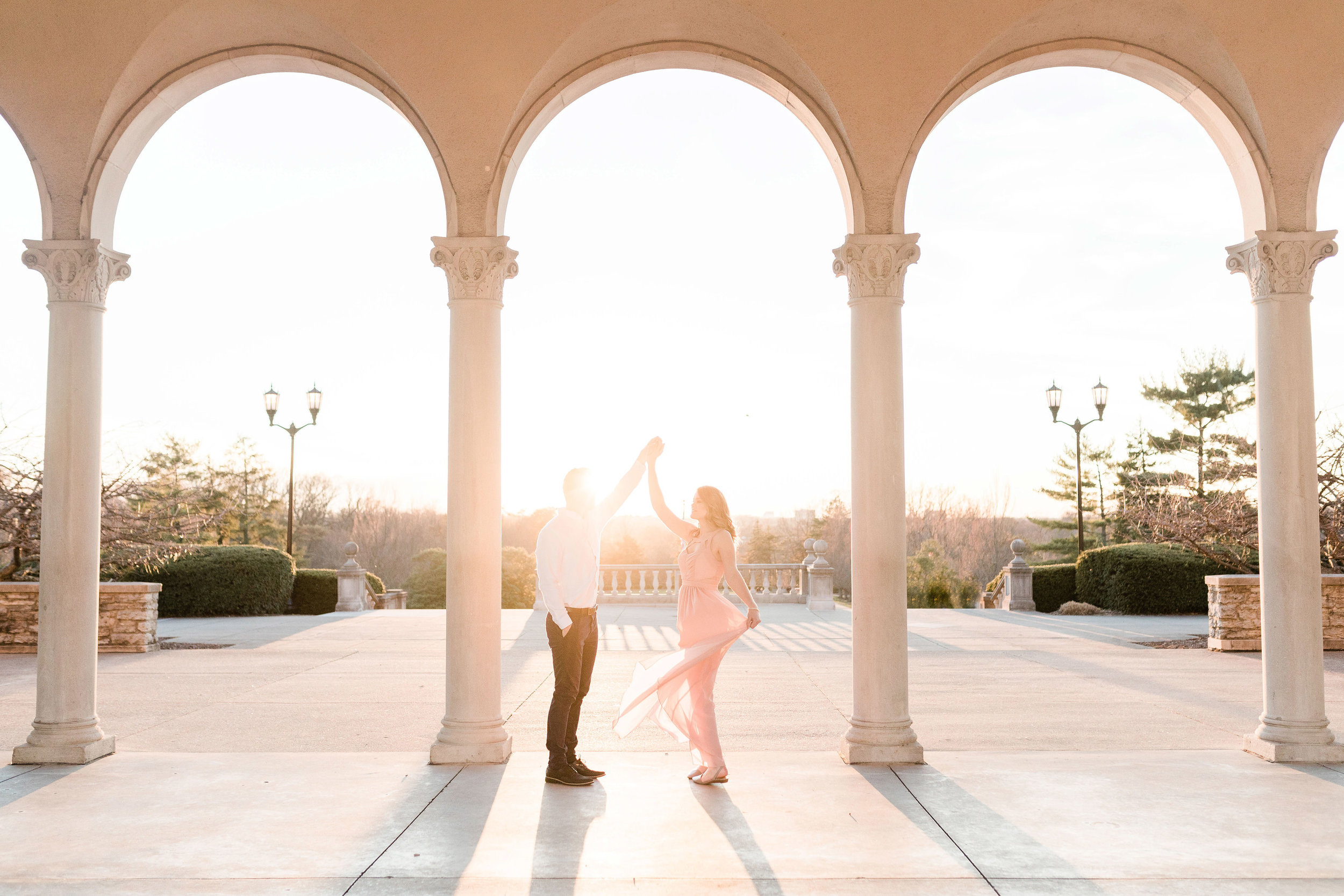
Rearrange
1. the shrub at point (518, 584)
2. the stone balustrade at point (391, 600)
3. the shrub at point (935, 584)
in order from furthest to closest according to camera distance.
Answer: the shrub at point (935, 584) < the shrub at point (518, 584) < the stone balustrade at point (391, 600)

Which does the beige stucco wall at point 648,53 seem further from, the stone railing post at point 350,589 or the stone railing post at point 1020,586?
the stone railing post at point 1020,586

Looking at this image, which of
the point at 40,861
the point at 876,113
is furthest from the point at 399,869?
the point at 876,113

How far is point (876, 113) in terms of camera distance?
23.1ft

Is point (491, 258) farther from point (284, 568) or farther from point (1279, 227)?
point (284, 568)

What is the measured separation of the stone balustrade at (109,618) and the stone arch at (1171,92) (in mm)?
11990

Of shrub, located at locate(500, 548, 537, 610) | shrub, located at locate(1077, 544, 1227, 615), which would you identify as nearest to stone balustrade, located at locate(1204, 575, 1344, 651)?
shrub, located at locate(1077, 544, 1227, 615)

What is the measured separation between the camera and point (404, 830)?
528cm

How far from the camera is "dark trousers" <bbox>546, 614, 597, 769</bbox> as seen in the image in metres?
6.18

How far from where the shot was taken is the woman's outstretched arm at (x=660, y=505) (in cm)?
641

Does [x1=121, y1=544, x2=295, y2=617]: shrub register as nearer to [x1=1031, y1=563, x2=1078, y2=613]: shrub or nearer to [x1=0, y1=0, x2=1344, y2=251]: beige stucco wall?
[x1=0, y1=0, x2=1344, y2=251]: beige stucco wall

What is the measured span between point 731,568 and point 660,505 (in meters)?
0.64

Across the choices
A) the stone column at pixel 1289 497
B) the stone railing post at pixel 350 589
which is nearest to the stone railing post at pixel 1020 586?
the stone railing post at pixel 350 589

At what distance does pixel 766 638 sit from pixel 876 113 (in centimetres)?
1022

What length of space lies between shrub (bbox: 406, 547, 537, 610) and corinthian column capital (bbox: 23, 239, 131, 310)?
18306 millimetres
